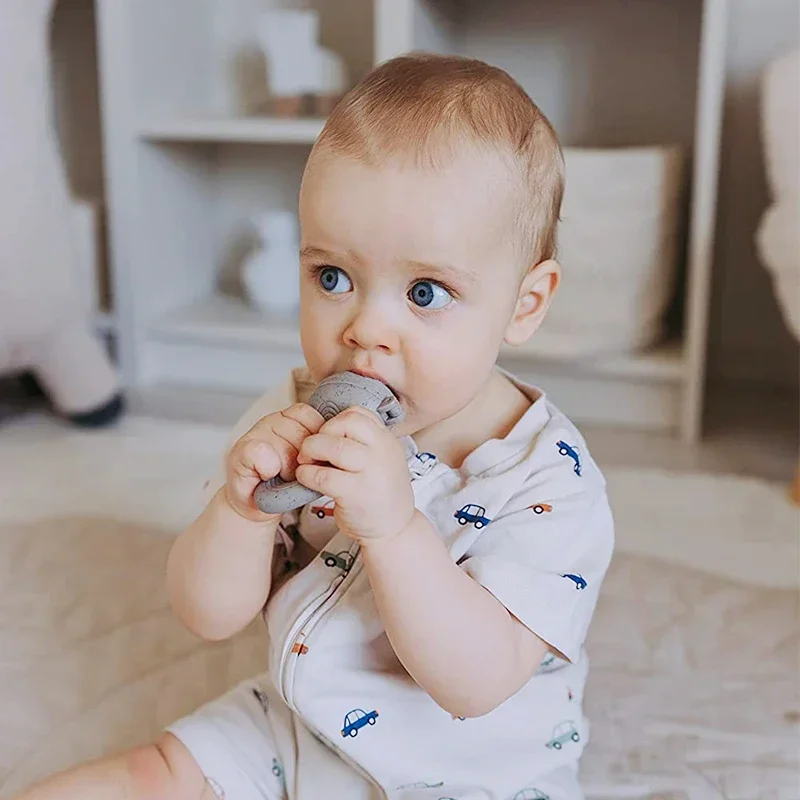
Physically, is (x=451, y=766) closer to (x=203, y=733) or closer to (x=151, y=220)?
(x=203, y=733)

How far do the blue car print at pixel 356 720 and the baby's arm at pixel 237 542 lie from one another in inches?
3.4

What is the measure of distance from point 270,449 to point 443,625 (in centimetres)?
Result: 13

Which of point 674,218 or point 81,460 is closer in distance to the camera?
point 81,460

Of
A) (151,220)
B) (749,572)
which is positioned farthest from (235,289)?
(749,572)

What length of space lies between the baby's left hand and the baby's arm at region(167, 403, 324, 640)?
19mm

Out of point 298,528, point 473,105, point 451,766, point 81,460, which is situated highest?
point 473,105

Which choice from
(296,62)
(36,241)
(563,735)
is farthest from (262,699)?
(296,62)

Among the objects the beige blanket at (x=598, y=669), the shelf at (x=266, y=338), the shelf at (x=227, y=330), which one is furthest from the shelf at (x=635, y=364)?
the beige blanket at (x=598, y=669)

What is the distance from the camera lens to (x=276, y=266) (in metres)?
1.69

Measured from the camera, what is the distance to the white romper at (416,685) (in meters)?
0.63

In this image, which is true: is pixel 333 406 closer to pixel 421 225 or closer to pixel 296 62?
pixel 421 225

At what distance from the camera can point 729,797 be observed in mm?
743

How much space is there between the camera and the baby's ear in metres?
0.67

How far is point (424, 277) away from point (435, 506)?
0.14 meters
